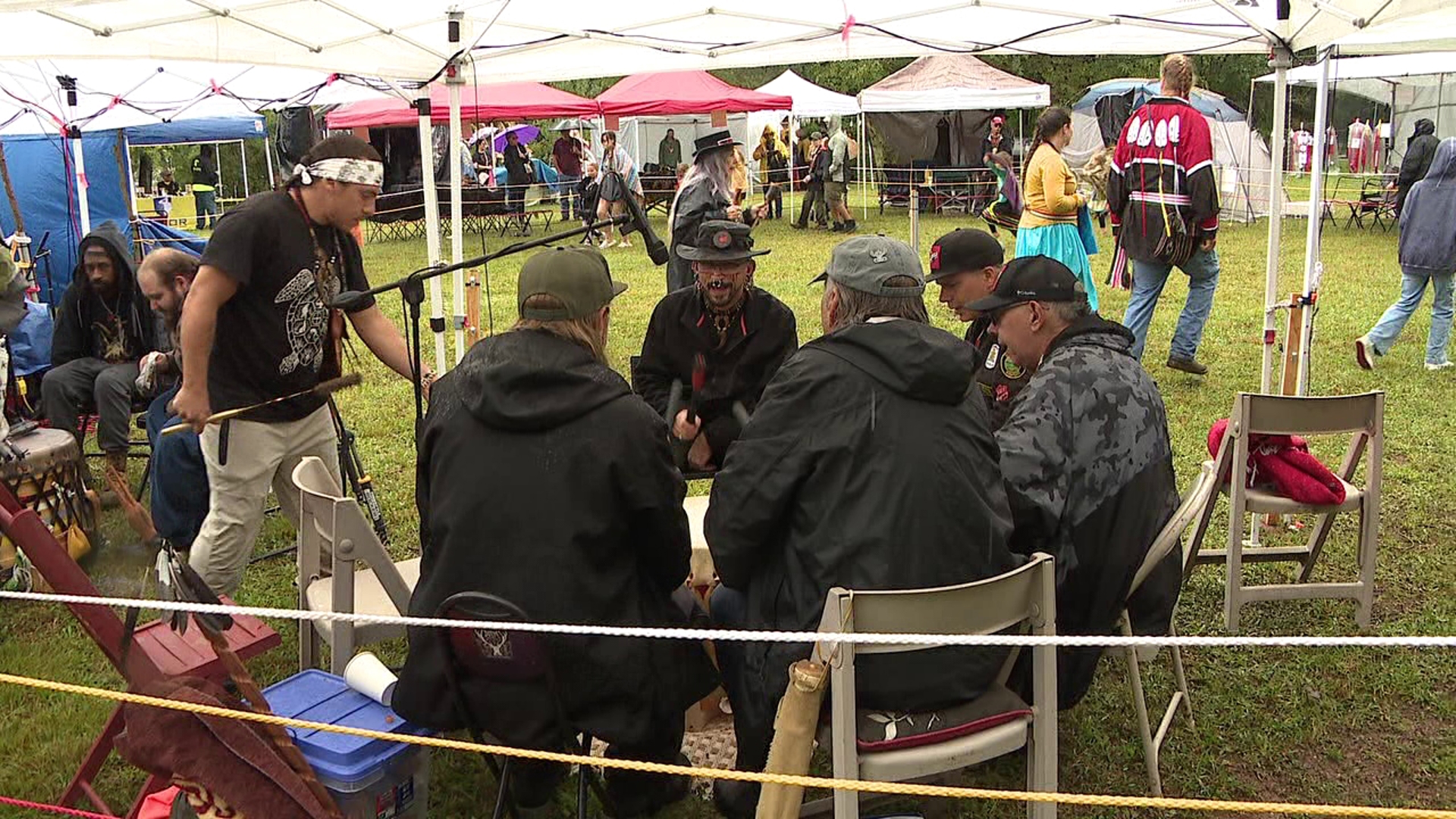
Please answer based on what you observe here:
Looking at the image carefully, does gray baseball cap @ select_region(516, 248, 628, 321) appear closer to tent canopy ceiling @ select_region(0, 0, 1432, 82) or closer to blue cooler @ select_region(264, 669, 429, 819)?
blue cooler @ select_region(264, 669, 429, 819)

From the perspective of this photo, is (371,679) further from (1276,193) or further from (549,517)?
(1276,193)

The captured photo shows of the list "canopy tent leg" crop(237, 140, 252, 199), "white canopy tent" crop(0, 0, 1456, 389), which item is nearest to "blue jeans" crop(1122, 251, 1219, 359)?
"white canopy tent" crop(0, 0, 1456, 389)

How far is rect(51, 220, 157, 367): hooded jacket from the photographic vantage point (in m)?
5.63

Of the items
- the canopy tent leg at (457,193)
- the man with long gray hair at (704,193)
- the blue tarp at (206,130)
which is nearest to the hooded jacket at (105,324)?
the canopy tent leg at (457,193)

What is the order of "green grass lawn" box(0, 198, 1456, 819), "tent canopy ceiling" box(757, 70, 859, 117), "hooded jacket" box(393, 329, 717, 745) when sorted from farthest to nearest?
"tent canopy ceiling" box(757, 70, 859, 117)
"green grass lawn" box(0, 198, 1456, 819)
"hooded jacket" box(393, 329, 717, 745)

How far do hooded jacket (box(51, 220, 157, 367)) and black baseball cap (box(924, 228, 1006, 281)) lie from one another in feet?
12.8

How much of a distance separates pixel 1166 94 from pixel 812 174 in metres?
12.2

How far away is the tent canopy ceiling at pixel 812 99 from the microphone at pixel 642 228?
1730 centimetres

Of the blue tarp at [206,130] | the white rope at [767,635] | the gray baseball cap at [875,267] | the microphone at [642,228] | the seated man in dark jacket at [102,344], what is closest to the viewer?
the white rope at [767,635]

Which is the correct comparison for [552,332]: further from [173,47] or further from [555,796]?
[173,47]

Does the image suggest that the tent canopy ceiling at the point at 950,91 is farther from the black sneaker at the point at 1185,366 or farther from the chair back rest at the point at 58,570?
the chair back rest at the point at 58,570

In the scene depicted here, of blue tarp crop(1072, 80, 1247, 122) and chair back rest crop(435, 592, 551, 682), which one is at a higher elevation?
blue tarp crop(1072, 80, 1247, 122)

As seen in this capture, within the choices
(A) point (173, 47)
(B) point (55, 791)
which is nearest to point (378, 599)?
(B) point (55, 791)

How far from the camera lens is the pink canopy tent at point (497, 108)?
17.4 meters
